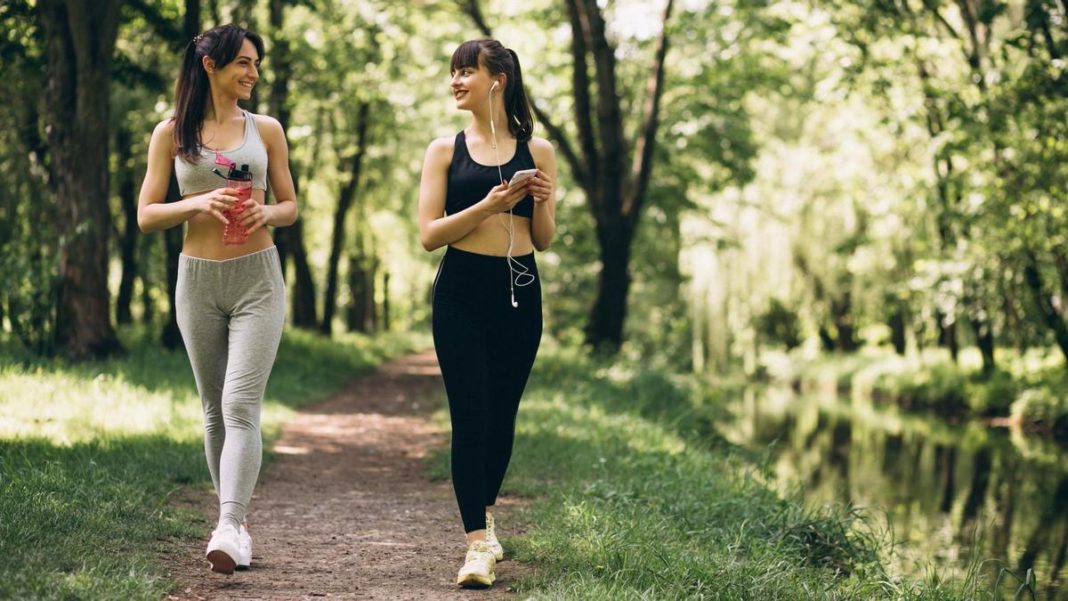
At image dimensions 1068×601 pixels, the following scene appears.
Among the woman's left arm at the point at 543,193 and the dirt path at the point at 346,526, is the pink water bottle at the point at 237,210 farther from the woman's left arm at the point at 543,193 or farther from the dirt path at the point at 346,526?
the dirt path at the point at 346,526

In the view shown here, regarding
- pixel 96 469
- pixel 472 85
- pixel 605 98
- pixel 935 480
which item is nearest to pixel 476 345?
pixel 472 85

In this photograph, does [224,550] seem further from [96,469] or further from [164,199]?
[96,469]

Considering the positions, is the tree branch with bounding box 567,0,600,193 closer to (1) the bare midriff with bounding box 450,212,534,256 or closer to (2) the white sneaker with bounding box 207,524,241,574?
(1) the bare midriff with bounding box 450,212,534,256

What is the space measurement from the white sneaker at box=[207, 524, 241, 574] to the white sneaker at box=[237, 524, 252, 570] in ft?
0.08

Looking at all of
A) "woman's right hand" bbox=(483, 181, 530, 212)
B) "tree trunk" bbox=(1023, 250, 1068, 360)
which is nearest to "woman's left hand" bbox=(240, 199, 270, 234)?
"woman's right hand" bbox=(483, 181, 530, 212)

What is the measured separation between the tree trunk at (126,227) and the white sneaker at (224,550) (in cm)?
1262

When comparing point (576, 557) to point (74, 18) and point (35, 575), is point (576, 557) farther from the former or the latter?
point (74, 18)

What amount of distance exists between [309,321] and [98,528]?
17038mm

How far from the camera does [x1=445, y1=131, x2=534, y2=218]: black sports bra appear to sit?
176 inches

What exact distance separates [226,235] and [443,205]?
2.85 ft

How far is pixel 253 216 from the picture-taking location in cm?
434

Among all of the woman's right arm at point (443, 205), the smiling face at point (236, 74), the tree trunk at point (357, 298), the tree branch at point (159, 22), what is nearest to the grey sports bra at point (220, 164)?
the smiling face at point (236, 74)

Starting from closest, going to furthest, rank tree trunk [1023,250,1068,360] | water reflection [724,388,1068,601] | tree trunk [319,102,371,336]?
water reflection [724,388,1068,601] → tree trunk [1023,250,1068,360] → tree trunk [319,102,371,336]

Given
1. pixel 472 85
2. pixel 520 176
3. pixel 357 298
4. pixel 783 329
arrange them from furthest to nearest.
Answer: pixel 783 329 < pixel 357 298 < pixel 472 85 < pixel 520 176
